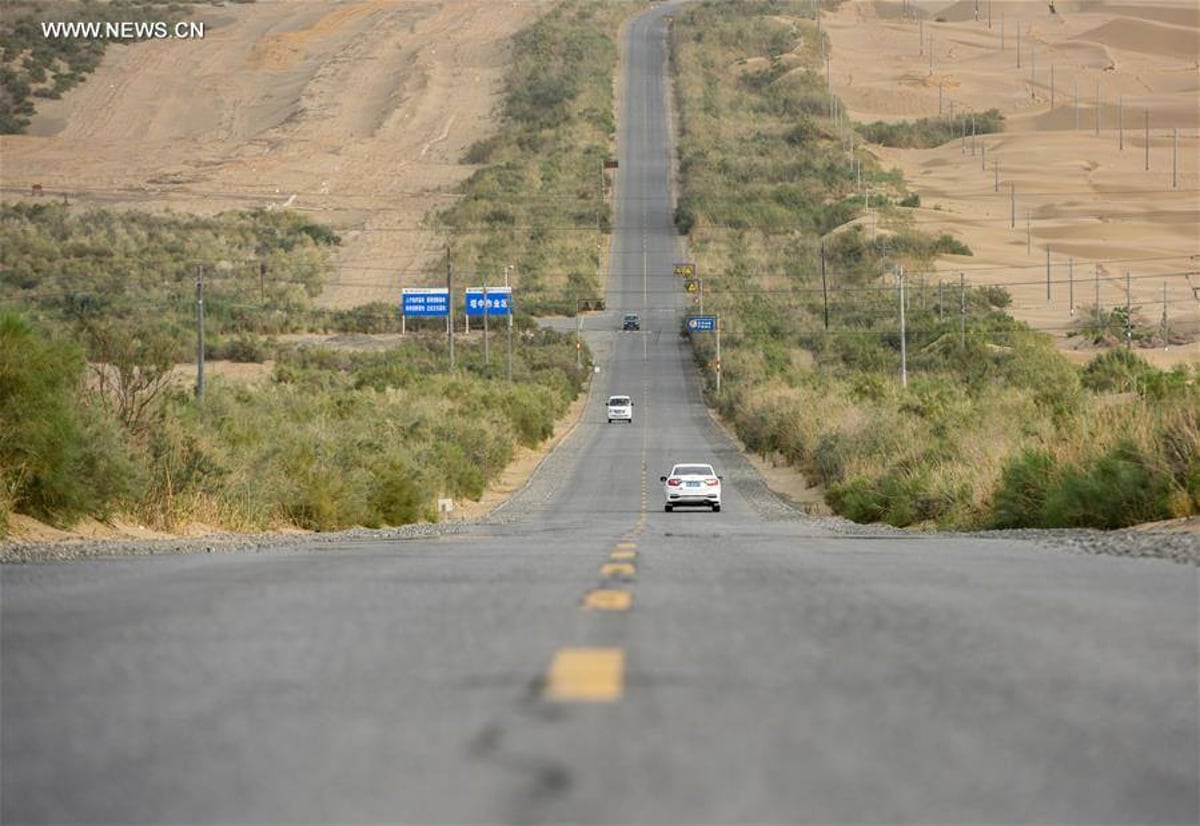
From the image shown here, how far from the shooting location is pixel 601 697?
223 inches

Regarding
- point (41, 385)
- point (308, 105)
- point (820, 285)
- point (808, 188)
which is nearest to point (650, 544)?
point (41, 385)

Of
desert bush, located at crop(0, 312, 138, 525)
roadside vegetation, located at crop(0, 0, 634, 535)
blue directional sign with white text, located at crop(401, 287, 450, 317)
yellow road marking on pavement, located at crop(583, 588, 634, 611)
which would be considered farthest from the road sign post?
yellow road marking on pavement, located at crop(583, 588, 634, 611)

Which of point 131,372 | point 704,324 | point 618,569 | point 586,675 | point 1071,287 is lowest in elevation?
point 618,569

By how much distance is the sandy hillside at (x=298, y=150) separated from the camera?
459 ft

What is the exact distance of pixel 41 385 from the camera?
2398 cm

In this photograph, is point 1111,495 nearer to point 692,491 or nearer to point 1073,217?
point 692,491

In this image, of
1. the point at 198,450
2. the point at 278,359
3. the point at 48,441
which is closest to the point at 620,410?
the point at 278,359

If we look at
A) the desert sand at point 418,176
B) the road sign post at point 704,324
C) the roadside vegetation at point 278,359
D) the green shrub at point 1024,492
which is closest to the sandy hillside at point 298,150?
the desert sand at point 418,176

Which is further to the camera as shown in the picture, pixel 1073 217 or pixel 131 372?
pixel 1073 217

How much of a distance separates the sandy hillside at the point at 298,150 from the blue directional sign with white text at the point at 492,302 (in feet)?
76.6

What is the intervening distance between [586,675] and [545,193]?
143m

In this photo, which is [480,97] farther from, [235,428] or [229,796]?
[229,796]

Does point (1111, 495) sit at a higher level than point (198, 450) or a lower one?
lower

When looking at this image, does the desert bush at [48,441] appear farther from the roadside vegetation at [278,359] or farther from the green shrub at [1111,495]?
the green shrub at [1111,495]
